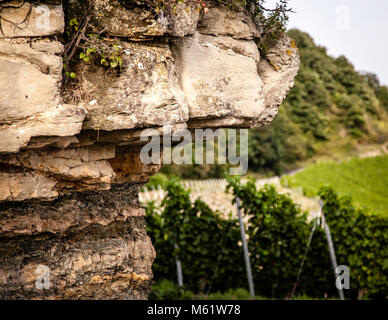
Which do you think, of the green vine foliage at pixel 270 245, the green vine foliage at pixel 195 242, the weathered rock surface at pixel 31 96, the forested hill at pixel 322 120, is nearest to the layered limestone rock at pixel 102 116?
the weathered rock surface at pixel 31 96

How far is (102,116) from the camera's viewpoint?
359 centimetres

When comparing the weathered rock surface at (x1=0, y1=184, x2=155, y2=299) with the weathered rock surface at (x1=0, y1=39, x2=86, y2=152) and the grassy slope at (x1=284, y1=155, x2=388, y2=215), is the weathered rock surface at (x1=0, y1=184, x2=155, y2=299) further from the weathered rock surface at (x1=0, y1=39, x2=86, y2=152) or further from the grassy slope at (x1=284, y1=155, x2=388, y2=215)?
the grassy slope at (x1=284, y1=155, x2=388, y2=215)

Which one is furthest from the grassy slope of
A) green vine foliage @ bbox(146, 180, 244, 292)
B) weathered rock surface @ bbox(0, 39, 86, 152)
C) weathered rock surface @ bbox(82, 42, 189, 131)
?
weathered rock surface @ bbox(0, 39, 86, 152)

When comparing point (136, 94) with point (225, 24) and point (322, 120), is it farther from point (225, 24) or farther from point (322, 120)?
point (322, 120)

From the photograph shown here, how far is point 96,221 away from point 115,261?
1.88 ft

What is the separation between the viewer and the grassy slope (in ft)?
67.1

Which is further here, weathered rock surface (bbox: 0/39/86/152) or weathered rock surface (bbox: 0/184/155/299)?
weathered rock surface (bbox: 0/184/155/299)

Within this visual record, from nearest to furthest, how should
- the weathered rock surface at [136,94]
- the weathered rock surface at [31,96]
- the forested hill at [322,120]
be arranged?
1. the weathered rock surface at [31,96]
2. the weathered rock surface at [136,94]
3. the forested hill at [322,120]

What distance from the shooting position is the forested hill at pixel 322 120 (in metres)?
27.1

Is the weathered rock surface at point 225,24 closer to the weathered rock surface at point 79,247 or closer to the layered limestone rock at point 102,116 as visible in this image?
the layered limestone rock at point 102,116

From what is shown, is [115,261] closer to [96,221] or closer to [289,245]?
[96,221]

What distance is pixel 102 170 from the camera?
413cm

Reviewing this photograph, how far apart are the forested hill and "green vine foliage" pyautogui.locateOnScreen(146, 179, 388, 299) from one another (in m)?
16.9

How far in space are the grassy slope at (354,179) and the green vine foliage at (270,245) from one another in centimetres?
1046
